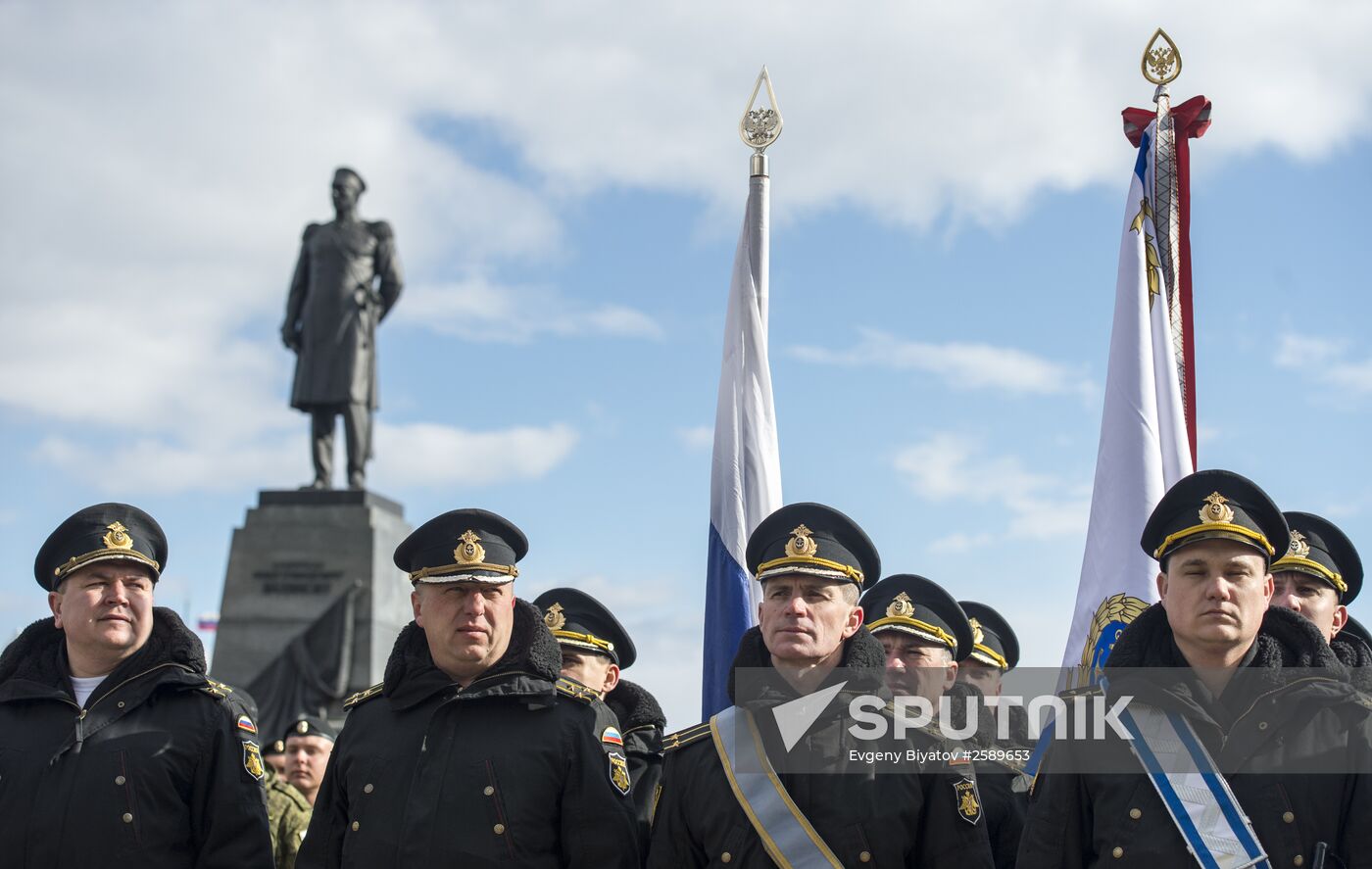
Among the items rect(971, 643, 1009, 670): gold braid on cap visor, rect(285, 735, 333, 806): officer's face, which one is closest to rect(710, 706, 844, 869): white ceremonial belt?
rect(971, 643, 1009, 670): gold braid on cap visor

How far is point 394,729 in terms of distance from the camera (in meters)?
5.49

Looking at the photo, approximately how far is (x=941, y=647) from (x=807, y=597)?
160 cm

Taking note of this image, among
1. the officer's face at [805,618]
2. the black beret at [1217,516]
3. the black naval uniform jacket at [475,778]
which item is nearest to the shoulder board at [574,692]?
the black naval uniform jacket at [475,778]

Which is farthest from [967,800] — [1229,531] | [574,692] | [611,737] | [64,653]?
[64,653]

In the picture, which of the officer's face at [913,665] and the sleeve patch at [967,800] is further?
the officer's face at [913,665]

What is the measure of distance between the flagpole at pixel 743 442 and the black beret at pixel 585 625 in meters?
0.54

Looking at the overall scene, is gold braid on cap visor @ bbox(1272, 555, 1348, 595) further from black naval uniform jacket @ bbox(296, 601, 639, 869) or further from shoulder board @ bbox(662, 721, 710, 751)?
black naval uniform jacket @ bbox(296, 601, 639, 869)

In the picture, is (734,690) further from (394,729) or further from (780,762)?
(394,729)

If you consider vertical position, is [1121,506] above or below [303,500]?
below

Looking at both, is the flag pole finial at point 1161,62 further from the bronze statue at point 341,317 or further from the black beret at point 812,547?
the bronze statue at point 341,317

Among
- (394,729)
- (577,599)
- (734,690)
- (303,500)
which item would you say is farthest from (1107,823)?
(303,500)

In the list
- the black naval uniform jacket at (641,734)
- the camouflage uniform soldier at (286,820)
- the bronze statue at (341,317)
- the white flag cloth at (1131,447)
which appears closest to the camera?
the black naval uniform jacket at (641,734)

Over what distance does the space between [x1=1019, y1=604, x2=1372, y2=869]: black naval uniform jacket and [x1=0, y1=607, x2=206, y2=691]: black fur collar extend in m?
3.03

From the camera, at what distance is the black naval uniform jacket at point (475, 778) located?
5.23 metres
